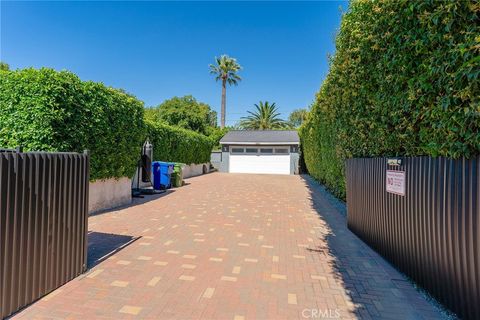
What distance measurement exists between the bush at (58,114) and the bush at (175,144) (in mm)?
5295

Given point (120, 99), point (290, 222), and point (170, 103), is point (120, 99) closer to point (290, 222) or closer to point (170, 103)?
point (290, 222)

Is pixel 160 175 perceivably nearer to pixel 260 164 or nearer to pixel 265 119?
pixel 260 164

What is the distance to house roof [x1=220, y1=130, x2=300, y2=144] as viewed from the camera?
88.6 feet

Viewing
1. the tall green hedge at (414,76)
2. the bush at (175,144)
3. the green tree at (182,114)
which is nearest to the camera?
the tall green hedge at (414,76)

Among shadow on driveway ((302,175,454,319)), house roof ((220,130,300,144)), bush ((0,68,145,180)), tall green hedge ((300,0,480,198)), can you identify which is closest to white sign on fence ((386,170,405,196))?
tall green hedge ((300,0,480,198))

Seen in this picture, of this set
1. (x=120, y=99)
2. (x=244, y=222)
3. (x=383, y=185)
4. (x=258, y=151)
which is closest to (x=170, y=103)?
(x=258, y=151)

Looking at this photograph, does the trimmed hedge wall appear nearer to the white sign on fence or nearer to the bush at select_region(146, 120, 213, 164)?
the bush at select_region(146, 120, 213, 164)

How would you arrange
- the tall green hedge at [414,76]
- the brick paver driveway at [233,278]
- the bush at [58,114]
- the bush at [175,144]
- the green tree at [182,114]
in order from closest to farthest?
the tall green hedge at [414,76]
the brick paver driveway at [233,278]
the bush at [58,114]
the bush at [175,144]
the green tree at [182,114]

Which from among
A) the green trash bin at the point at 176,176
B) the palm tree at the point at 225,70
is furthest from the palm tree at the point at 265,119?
the green trash bin at the point at 176,176

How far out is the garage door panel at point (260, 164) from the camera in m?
26.9

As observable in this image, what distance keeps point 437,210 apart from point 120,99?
26.3ft

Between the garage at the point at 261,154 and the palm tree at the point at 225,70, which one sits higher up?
the palm tree at the point at 225,70

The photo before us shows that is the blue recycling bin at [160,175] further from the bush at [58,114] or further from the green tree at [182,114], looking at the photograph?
the green tree at [182,114]

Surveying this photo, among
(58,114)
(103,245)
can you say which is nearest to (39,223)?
(103,245)
